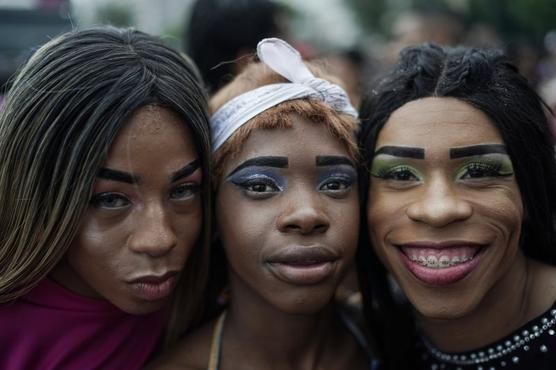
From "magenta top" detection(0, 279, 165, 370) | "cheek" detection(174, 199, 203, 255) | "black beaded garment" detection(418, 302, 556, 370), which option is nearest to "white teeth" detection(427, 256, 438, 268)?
"black beaded garment" detection(418, 302, 556, 370)

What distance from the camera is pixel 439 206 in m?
1.95

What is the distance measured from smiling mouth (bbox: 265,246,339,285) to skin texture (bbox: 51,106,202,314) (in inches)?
11.7

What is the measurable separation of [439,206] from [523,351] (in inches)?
22.0

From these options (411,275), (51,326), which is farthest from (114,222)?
(411,275)

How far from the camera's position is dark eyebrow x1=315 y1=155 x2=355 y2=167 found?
2.09 meters

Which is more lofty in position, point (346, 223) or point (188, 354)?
point (346, 223)

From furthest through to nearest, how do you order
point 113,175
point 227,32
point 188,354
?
point 227,32
point 188,354
point 113,175

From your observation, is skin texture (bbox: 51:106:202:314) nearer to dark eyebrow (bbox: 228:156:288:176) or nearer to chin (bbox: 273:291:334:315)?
dark eyebrow (bbox: 228:156:288:176)

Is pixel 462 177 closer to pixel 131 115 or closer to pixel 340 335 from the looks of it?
pixel 340 335

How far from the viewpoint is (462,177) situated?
2.01 meters

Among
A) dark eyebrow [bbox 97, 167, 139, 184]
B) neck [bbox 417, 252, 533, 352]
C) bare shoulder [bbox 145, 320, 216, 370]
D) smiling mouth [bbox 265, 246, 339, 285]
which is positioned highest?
dark eyebrow [bbox 97, 167, 139, 184]

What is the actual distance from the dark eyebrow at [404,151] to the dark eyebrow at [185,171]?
1.92 ft

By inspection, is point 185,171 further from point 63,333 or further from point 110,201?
point 63,333

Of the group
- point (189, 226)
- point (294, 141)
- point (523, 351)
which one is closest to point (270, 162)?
point (294, 141)
